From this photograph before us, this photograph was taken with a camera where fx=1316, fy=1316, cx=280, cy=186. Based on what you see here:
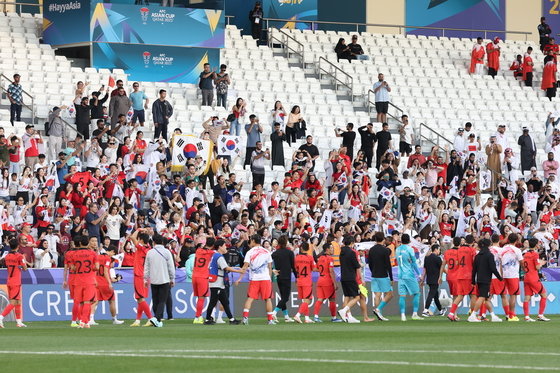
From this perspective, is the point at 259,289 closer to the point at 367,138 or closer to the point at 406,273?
the point at 406,273

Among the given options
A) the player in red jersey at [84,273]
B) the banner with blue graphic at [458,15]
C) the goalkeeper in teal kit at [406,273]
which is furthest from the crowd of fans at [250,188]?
the banner with blue graphic at [458,15]

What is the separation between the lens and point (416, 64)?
44.9m

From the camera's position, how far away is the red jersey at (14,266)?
23031mm

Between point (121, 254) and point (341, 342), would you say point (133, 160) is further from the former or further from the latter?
point (341, 342)

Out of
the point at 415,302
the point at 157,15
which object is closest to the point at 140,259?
the point at 415,302

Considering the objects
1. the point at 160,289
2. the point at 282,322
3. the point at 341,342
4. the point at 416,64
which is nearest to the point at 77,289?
the point at 160,289

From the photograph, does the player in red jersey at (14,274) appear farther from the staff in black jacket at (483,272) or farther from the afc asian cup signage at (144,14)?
the afc asian cup signage at (144,14)

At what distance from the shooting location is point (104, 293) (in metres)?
23.8

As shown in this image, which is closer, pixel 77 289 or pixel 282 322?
pixel 77 289

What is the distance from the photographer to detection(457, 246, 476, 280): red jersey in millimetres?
25328

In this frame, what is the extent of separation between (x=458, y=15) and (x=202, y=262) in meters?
28.8

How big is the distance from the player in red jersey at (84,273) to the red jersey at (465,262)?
727cm

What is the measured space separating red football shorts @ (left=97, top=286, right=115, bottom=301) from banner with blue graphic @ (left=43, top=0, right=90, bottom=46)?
1521 cm

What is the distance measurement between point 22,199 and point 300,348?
45.1 feet
